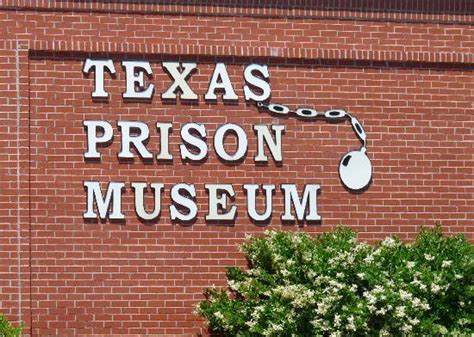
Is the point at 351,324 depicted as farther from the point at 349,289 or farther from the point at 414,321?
the point at 414,321

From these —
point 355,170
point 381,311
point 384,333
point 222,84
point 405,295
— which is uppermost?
point 222,84

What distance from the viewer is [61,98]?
1320 centimetres

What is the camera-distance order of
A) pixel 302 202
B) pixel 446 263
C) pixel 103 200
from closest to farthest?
pixel 446 263 → pixel 103 200 → pixel 302 202

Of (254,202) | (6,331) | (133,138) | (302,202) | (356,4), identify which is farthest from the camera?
(356,4)

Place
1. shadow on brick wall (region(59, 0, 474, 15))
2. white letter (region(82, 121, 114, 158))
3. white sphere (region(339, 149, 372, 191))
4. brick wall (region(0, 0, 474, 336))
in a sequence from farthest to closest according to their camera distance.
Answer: white sphere (region(339, 149, 372, 191))
shadow on brick wall (region(59, 0, 474, 15))
white letter (region(82, 121, 114, 158))
brick wall (region(0, 0, 474, 336))

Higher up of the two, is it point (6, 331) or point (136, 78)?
point (136, 78)

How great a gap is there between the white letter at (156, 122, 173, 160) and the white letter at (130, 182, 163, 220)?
339 millimetres

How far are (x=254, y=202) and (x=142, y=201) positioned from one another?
4.35 ft

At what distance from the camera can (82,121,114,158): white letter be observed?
1317 cm

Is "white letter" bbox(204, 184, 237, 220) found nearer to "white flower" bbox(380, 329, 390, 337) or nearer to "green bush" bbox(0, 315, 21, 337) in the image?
"white flower" bbox(380, 329, 390, 337)

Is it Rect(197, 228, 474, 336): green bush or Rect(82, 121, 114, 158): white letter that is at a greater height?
Rect(82, 121, 114, 158): white letter

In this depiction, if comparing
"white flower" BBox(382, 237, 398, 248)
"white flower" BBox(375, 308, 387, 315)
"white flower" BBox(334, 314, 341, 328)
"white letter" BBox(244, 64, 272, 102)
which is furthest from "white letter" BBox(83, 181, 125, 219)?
"white flower" BBox(375, 308, 387, 315)

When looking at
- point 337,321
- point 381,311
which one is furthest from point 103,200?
point 381,311

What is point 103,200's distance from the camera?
43.1ft
